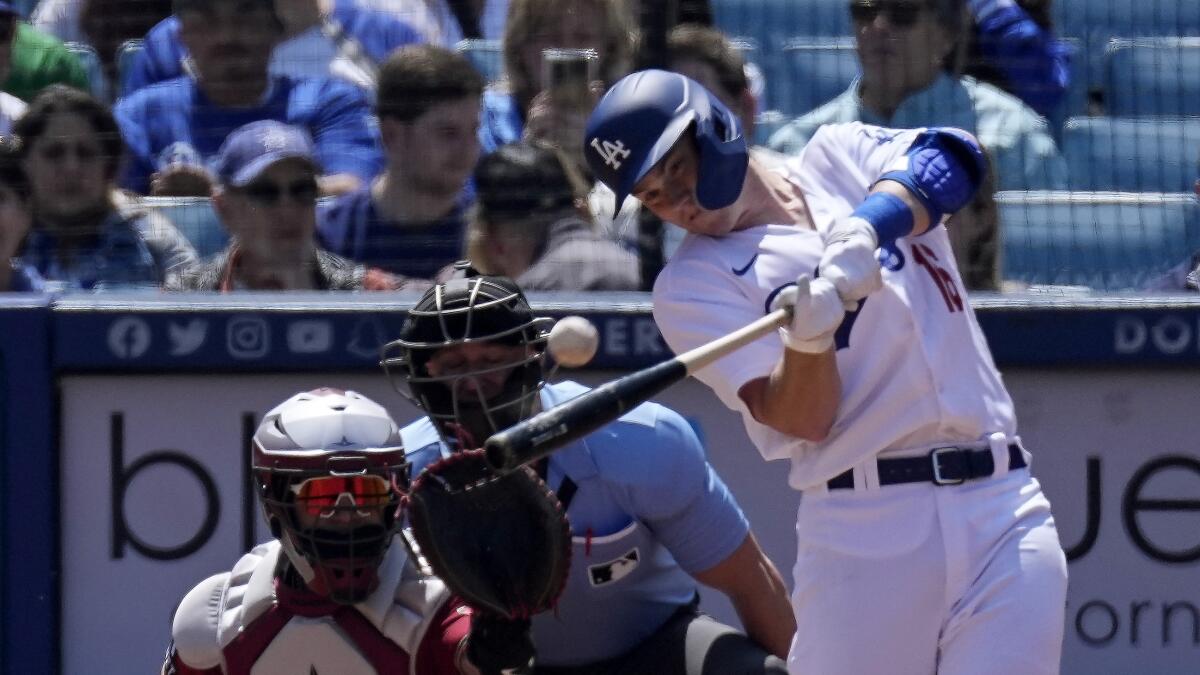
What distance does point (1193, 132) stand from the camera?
4473 millimetres

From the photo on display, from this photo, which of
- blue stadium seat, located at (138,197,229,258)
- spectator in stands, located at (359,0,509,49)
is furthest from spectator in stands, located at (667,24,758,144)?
blue stadium seat, located at (138,197,229,258)

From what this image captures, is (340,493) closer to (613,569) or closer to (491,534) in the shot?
(491,534)

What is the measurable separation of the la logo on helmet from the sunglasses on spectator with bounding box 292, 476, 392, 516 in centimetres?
64

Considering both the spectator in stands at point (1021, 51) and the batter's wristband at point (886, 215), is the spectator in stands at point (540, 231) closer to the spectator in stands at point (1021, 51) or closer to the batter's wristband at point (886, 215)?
the spectator in stands at point (1021, 51)

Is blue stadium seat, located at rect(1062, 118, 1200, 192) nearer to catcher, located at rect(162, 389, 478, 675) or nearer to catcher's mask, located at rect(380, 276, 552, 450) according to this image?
catcher's mask, located at rect(380, 276, 552, 450)

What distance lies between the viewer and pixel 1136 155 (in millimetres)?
4535

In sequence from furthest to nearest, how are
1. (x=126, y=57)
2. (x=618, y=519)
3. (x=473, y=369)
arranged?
(x=126, y=57)
(x=618, y=519)
(x=473, y=369)

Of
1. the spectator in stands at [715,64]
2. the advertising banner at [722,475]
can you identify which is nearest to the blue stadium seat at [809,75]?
the spectator in stands at [715,64]

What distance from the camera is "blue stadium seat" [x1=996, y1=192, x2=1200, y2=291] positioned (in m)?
4.38

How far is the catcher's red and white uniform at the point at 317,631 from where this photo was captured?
2.98 metres

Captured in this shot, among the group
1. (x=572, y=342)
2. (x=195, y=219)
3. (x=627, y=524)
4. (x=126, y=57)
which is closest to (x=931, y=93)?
(x=627, y=524)

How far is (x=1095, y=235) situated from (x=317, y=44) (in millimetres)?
2022

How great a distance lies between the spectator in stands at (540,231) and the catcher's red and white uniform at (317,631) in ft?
4.82

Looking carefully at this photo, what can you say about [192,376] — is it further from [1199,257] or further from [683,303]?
[1199,257]
